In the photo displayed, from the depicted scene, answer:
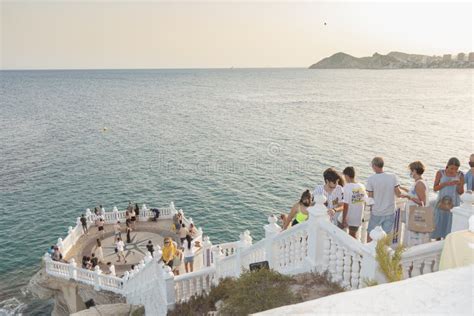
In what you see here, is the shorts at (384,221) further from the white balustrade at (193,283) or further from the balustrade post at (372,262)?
the white balustrade at (193,283)

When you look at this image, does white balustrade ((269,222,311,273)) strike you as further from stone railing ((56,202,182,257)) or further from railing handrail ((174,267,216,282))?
stone railing ((56,202,182,257))

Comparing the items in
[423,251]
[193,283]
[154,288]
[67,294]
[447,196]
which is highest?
[447,196]

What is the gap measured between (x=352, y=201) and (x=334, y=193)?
0.76 m

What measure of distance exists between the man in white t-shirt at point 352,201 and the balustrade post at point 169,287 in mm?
4785

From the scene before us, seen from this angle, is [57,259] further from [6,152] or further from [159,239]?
[6,152]

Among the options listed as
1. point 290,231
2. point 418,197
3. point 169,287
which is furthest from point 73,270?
point 418,197

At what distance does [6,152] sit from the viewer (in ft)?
170

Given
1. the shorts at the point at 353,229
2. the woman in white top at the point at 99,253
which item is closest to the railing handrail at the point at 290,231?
the shorts at the point at 353,229

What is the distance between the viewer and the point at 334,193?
9055mm

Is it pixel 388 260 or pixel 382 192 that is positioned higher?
pixel 382 192

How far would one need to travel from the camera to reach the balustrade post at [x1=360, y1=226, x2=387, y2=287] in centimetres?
599

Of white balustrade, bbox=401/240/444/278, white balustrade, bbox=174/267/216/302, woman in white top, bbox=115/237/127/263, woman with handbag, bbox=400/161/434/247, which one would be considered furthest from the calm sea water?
white balustrade, bbox=401/240/444/278

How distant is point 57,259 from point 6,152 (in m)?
38.3

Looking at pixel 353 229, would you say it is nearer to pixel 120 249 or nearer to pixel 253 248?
pixel 253 248
